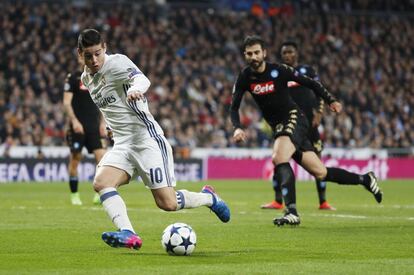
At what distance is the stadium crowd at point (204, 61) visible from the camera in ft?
95.8

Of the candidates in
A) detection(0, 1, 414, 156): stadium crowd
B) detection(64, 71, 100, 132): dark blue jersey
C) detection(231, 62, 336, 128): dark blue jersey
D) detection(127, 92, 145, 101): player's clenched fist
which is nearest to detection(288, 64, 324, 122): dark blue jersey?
detection(231, 62, 336, 128): dark blue jersey

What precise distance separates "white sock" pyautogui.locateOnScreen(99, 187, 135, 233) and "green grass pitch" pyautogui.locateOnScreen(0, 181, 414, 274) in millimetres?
262

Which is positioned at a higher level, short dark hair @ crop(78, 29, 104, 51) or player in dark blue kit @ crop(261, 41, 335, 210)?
short dark hair @ crop(78, 29, 104, 51)

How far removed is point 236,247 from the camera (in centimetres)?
908

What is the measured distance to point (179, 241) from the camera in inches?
330

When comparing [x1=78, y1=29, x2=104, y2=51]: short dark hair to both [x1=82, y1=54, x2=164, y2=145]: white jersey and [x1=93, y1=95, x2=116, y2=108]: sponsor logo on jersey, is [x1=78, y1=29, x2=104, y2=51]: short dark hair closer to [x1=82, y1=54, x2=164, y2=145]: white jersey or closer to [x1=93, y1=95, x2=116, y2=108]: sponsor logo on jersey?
[x1=82, y1=54, x2=164, y2=145]: white jersey

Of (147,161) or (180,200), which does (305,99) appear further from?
(147,161)

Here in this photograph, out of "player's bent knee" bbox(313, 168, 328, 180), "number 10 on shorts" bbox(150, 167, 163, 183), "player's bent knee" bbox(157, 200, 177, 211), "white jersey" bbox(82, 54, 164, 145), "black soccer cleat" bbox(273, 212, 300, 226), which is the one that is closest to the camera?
"white jersey" bbox(82, 54, 164, 145)

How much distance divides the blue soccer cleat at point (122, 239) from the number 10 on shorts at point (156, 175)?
0.81 meters

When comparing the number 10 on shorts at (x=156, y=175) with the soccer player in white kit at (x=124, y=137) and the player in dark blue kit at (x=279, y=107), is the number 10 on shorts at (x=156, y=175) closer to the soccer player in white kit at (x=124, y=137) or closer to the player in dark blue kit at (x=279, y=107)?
the soccer player in white kit at (x=124, y=137)

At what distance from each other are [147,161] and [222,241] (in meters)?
1.28

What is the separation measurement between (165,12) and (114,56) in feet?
91.7

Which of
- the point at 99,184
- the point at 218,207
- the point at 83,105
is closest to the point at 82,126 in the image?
the point at 83,105

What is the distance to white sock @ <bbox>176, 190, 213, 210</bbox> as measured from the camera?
30.5ft
